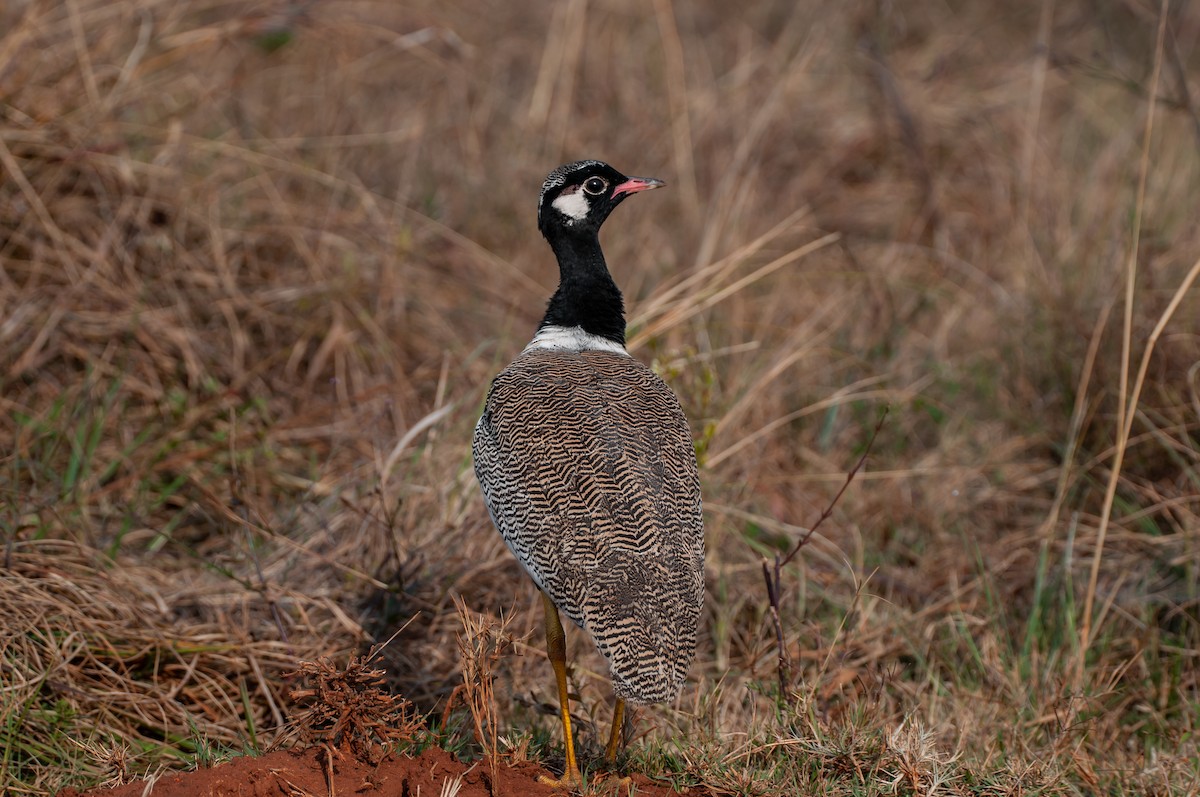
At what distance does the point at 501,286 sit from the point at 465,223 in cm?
73

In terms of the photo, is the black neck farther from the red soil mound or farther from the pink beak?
the red soil mound

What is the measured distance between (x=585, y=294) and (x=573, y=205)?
31 centimetres

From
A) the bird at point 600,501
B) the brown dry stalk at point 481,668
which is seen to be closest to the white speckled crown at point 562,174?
the bird at point 600,501

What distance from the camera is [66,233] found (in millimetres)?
5504

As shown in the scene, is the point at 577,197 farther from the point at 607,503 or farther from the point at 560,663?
the point at 560,663

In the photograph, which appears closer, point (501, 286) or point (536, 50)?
point (501, 286)

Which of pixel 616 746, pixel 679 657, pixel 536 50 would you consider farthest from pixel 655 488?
pixel 536 50

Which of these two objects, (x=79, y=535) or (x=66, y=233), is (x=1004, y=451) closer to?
(x=79, y=535)

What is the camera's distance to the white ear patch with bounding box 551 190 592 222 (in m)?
4.28

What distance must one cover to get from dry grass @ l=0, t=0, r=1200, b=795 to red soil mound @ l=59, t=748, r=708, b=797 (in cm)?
50

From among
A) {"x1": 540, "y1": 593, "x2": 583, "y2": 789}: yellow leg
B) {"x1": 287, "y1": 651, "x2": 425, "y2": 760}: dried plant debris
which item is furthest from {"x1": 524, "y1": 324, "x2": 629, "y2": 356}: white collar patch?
{"x1": 287, "y1": 651, "x2": 425, "y2": 760}: dried plant debris

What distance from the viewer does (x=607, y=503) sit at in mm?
3389

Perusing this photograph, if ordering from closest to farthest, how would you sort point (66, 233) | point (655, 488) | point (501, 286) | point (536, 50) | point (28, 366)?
point (655, 488) → point (28, 366) → point (66, 233) → point (501, 286) → point (536, 50)

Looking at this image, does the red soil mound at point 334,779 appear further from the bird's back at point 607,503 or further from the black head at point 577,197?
the black head at point 577,197
